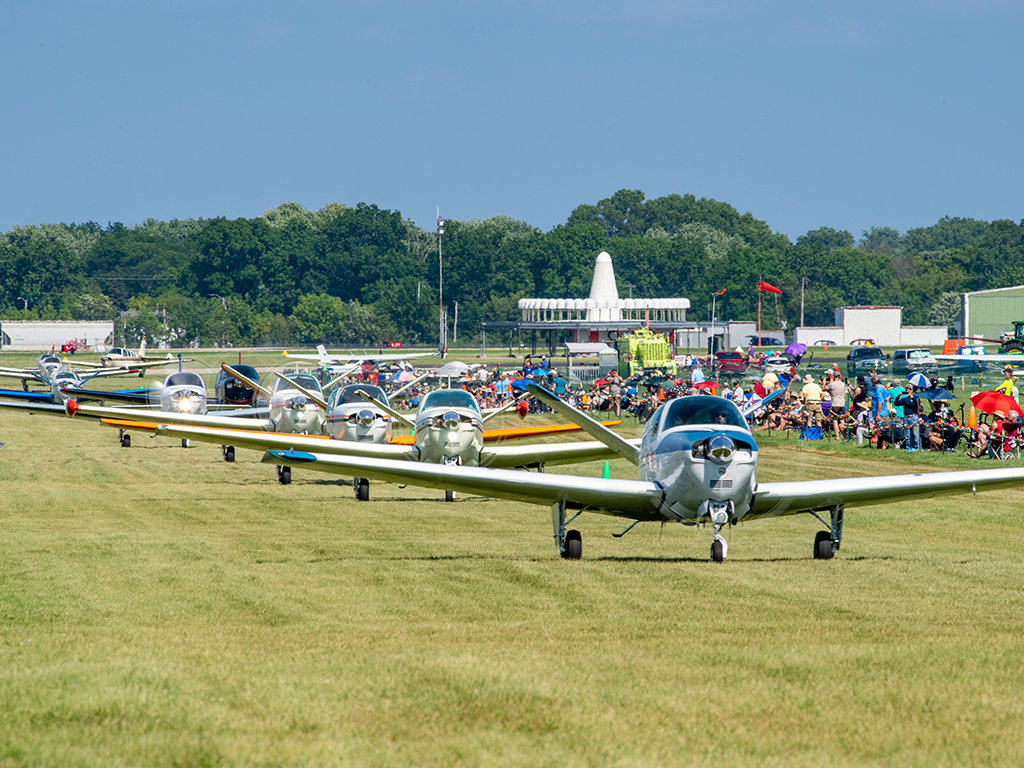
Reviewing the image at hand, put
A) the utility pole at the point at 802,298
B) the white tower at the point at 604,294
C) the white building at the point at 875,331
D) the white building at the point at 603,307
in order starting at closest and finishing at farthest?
the white building at the point at 603,307, the white building at the point at 875,331, the white tower at the point at 604,294, the utility pole at the point at 802,298

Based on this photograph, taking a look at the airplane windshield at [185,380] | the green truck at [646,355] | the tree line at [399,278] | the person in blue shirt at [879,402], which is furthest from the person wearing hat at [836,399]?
the tree line at [399,278]

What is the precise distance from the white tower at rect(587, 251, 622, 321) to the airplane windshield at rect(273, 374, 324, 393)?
100818mm

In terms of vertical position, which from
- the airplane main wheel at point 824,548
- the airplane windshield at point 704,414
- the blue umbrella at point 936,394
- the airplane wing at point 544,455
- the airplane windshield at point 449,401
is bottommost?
the airplane main wheel at point 824,548

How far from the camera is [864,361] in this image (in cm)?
7025

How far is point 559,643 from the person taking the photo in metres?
8.96

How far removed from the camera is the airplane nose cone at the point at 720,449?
12.2 meters

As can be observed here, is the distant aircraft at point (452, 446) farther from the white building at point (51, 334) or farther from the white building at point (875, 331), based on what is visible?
the white building at point (51, 334)

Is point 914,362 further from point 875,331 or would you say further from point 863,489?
point 875,331

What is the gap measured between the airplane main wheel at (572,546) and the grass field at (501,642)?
23cm

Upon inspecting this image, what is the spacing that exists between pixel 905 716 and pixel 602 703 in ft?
5.74

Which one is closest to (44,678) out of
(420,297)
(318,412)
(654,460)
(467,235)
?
(654,460)

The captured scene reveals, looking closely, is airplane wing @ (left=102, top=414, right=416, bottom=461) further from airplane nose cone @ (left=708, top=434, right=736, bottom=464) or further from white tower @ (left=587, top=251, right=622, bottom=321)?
white tower @ (left=587, top=251, right=622, bottom=321)

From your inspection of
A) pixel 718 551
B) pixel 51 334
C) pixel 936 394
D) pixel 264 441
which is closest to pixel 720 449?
pixel 718 551

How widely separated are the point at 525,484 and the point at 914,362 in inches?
2050
